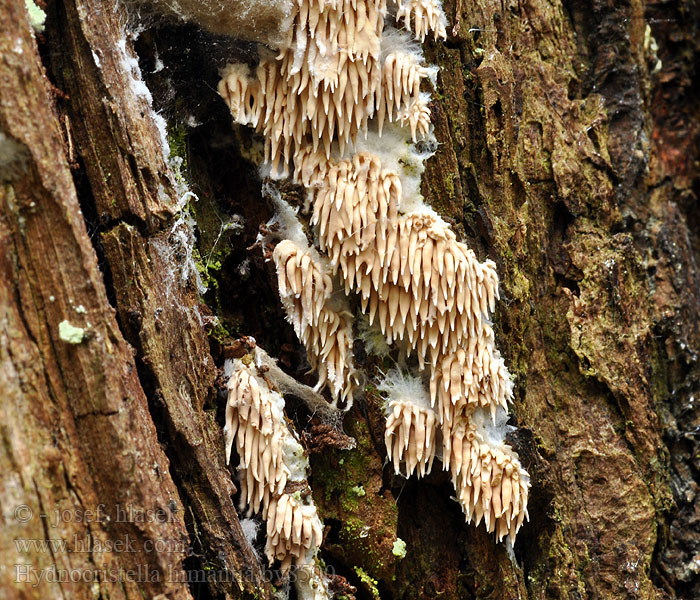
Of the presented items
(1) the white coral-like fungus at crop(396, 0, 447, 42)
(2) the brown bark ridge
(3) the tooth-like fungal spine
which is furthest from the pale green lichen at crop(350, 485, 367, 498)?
(1) the white coral-like fungus at crop(396, 0, 447, 42)

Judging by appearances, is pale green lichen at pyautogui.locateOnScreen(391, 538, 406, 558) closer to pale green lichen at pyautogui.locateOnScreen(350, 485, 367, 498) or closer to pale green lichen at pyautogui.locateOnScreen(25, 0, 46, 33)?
pale green lichen at pyautogui.locateOnScreen(350, 485, 367, 498)

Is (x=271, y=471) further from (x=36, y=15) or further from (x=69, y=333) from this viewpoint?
(x=36, y=15)

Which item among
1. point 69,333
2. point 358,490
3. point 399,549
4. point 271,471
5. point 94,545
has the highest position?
point 69,333

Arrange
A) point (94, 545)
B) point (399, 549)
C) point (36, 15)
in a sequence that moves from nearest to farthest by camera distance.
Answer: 1. point (94, 545)
2. point (36, 15)
3. point (399, 549)

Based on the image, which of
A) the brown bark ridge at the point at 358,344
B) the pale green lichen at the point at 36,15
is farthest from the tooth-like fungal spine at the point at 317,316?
the pale green lichen at the point at 36,15

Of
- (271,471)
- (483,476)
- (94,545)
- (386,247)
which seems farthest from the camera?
(483,476)

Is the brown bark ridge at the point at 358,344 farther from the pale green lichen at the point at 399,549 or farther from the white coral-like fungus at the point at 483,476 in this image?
the white coral-like fungus at the point at 483,476

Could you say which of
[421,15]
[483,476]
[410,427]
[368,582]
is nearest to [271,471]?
[410,427]
